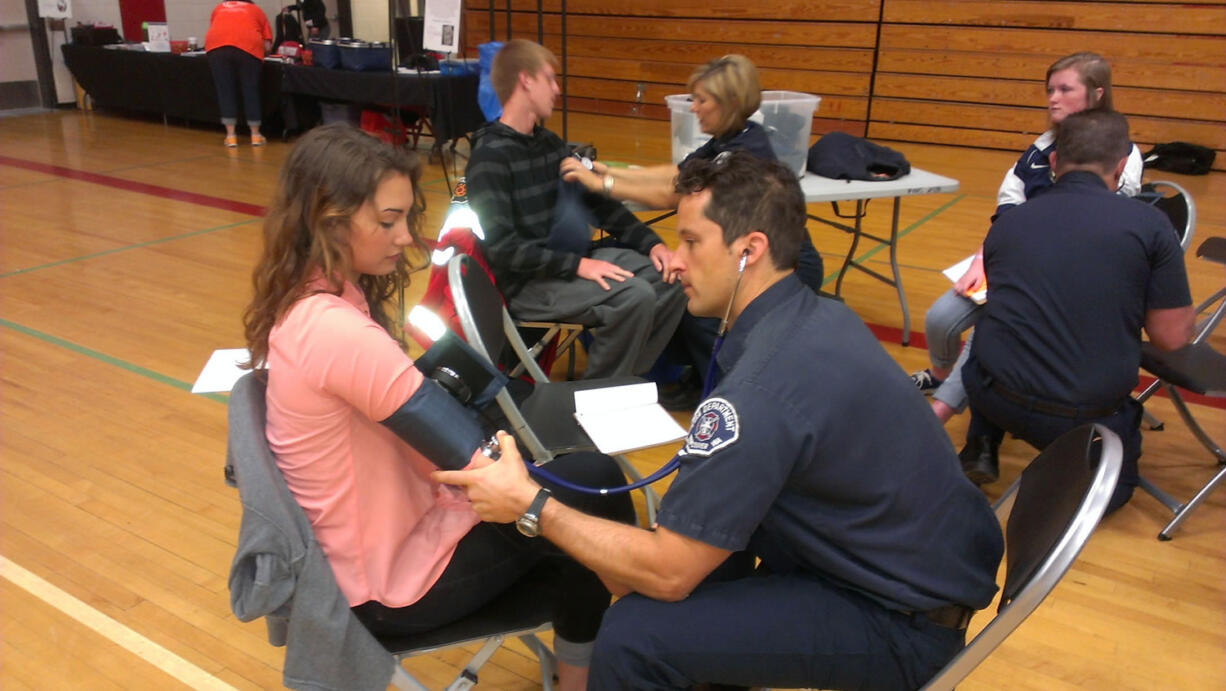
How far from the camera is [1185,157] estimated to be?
24.7 ft

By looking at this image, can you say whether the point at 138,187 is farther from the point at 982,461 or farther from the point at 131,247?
the point at 982,461

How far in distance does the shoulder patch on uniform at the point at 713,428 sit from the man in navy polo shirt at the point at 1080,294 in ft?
5.30

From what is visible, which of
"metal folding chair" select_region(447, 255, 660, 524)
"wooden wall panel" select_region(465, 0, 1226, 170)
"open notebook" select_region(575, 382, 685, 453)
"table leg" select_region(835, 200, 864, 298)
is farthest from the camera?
"wooden wall panel" select_region(465, 0, 1226, 170)

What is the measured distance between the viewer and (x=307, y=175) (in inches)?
59.7

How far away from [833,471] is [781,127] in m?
3.03

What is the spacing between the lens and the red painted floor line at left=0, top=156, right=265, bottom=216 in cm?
628

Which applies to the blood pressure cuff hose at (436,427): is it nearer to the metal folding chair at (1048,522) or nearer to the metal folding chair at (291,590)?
the metal folding chair at (291,590)

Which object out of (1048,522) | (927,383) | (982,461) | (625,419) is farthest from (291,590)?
(927,383)

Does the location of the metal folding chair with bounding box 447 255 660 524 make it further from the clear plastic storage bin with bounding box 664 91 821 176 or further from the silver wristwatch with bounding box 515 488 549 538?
the clear plastic storage bin with bounding box 664 91 821 176

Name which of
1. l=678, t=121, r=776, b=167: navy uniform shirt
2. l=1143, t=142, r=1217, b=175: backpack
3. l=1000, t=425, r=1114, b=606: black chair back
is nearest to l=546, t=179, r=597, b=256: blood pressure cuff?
l=678, t=121, r=776, b=167: navy uniform shirt

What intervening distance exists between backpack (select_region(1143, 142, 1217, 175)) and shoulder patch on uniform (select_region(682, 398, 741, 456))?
7940 mm

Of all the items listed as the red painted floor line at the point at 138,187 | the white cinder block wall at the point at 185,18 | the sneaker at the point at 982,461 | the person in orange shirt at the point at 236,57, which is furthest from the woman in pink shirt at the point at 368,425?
the white cinder block wall at the point at 185,18

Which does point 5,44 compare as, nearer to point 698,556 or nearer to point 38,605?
point 38,605

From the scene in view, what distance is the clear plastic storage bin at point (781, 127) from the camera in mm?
3916
